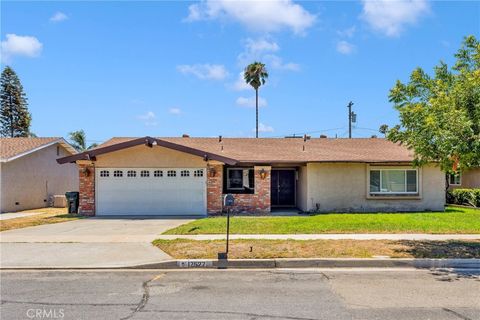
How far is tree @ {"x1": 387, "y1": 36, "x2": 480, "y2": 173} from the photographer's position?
28.5 feet

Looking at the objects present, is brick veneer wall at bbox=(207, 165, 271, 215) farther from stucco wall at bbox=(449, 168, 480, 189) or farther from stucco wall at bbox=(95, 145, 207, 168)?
stucco wall at bbox=(449, 168, 480, 189)

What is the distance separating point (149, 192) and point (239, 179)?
4637 mm

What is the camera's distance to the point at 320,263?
8672mm

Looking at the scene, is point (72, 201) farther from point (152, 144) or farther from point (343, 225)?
point (343, 225)

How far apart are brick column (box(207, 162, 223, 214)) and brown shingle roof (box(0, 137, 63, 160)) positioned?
10751mm

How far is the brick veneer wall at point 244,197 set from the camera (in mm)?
18578

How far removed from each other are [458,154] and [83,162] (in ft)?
50.6

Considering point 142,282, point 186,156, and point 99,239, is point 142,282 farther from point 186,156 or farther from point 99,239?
point 186,156

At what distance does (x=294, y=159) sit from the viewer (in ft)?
63.3

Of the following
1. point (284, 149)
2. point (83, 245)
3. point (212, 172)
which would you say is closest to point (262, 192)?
point (212, 172)

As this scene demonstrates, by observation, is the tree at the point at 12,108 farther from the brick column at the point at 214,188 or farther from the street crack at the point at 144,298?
the street crack at the point at 144,298

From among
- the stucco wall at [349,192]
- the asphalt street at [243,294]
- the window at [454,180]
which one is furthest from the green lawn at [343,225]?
the window at [454,180]

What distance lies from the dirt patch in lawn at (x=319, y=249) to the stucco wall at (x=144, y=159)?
8.04 metres

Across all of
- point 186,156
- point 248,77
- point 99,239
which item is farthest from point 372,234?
point 248,77
